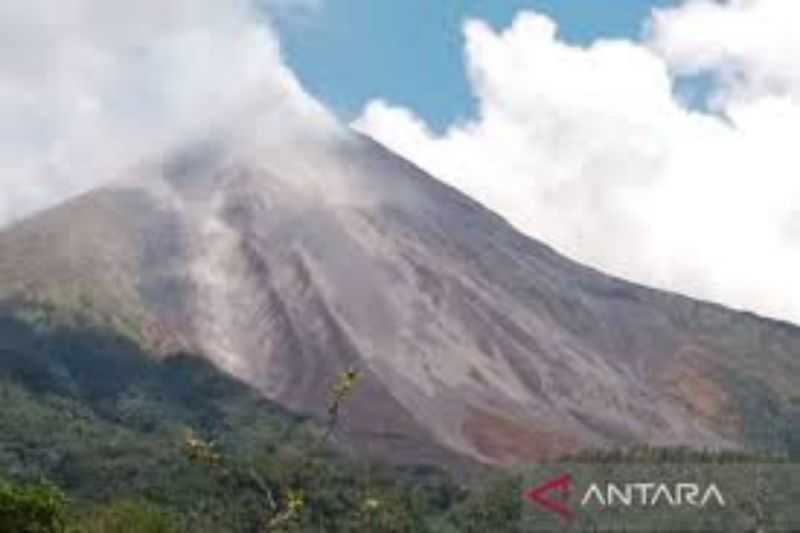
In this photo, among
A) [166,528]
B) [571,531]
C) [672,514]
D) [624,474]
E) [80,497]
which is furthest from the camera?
[80,497]

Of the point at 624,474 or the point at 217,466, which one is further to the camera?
the point at 624,474

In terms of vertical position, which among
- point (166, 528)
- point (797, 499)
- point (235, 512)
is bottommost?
point (166, 528)

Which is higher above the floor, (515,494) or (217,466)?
(515,494)

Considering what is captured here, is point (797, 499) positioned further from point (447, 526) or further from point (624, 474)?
point (624, 474)

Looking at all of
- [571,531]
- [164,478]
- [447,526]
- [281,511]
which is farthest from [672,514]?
[281,511]

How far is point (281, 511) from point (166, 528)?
3032 inches

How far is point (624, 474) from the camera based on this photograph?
47.3 meters

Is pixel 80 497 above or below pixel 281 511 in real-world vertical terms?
above

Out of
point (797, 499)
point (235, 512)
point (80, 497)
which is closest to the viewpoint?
point (235, 512)

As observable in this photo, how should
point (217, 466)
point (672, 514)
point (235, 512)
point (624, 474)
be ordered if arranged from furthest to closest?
1. point (235, 512)
2. point (672, 514)
3. point (624, 474)
4. point (217, 466)

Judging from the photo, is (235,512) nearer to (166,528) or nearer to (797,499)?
(797,499)

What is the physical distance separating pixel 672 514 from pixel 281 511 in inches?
5004

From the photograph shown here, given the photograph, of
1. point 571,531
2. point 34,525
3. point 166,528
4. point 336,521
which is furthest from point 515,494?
point 34,525

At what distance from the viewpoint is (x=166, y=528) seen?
Result: 87.2 metres
